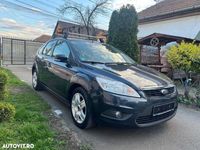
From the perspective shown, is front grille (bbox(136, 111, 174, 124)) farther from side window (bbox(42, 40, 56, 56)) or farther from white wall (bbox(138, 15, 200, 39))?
white wall (bbox(138, 15, 200, 39))

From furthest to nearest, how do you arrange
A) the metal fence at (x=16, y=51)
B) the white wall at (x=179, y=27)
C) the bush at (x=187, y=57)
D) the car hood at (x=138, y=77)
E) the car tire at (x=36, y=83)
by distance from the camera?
the metal fence at (x=16, y=51) < the white wall at (x=179, y=27) < the car tire at (x=36, y=83) < the bush at (x=187, y=57) < the car hood at (x=138, y=77)

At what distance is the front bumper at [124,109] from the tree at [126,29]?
21.0ft

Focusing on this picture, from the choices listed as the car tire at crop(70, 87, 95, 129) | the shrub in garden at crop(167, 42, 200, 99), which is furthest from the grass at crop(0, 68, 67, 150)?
the shrub in garden at crop(167, 42, 200, 99)

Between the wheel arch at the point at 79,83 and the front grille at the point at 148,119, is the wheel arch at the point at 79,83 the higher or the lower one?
the higher one

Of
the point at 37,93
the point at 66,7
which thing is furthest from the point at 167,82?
the point at 66,7

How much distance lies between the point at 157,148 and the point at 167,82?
4.10 ft

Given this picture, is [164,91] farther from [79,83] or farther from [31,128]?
[31,128]

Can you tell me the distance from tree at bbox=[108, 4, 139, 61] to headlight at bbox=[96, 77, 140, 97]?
20.8 feet

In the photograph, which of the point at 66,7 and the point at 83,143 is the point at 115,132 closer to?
the point at 83,143

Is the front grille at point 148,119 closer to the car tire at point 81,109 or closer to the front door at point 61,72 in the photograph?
the car tire at point 81,109

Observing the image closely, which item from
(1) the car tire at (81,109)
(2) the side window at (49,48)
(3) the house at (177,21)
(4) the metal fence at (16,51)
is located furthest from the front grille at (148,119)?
(4) the metal fence at (16,51)

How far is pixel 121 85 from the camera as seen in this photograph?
370 centimetres

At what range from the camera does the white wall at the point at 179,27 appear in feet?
42.2

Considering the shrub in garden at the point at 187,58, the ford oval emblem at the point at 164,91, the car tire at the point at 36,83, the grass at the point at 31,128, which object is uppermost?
the shrub in garden at the point at 187,58
